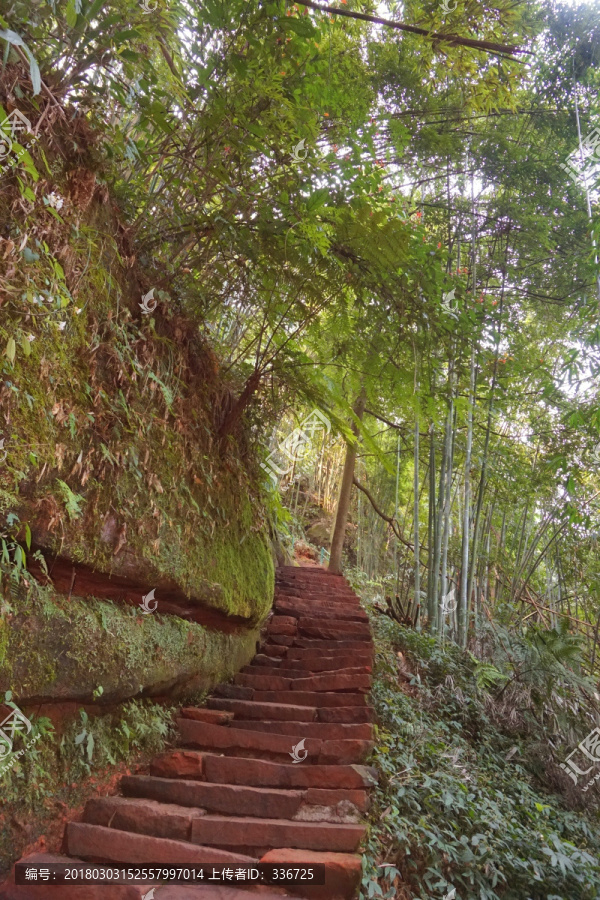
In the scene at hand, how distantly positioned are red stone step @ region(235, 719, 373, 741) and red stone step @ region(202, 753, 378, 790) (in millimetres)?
348

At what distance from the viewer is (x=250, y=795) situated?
251 centimetres

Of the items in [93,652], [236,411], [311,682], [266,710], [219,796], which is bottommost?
[219,796]

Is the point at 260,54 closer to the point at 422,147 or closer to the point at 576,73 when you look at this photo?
the point at 422,147

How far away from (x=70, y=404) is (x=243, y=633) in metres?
2.54

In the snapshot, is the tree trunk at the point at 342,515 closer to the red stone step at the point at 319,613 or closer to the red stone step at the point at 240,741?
the red stone step at the point at 319,613

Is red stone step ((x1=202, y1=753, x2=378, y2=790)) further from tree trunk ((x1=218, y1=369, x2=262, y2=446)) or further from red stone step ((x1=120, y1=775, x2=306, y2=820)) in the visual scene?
tree trunk ((x1=218, y1=369, x2=262, y2=446))

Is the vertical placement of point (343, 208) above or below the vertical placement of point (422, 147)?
below

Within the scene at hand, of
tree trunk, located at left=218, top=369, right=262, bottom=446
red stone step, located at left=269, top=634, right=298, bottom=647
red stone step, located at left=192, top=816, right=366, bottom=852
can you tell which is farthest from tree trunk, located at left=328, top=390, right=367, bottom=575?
red stone step, located at left=192, top=816, right=366, bottom=852

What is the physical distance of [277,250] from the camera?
3.44 meters

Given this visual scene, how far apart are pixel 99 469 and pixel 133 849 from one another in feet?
5.30

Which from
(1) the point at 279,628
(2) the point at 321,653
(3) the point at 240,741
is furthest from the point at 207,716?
(1) the point at 279,628

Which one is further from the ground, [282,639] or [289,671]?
[282,639]

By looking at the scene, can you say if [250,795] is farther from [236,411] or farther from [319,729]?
[236,411]

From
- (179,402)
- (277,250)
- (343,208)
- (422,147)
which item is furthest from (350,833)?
(422,147)
